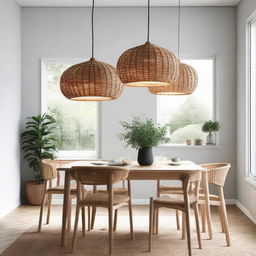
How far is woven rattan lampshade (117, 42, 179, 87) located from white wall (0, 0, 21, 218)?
2.74 m

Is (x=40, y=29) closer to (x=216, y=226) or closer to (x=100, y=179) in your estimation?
(x=100, y=179)

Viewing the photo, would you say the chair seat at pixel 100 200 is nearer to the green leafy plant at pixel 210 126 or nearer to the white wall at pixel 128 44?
the white wall at pixel 128 44

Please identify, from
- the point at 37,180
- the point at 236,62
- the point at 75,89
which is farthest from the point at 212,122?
the point at 75,89

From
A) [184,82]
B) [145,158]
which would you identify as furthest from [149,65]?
[145,158]

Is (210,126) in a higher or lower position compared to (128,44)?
lower

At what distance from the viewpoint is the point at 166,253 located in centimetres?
401

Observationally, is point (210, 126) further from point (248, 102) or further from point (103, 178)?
point (103, 178)

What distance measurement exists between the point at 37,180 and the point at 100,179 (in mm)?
2831

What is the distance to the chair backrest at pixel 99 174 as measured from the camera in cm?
394

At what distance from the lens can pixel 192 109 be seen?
683cm

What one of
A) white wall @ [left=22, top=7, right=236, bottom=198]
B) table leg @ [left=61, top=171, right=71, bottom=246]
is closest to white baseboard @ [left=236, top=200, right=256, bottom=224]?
white wall @ [left=22, top=7, right=236, bottom=198]

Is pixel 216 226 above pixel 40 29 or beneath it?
beneath

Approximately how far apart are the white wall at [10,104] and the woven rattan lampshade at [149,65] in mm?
2743

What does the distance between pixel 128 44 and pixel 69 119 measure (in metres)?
1.57
